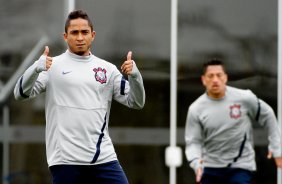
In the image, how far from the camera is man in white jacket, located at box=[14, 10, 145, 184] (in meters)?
6.25

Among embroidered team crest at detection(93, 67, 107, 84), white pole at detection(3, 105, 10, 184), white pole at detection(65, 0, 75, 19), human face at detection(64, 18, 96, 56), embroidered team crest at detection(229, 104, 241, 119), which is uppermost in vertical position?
white pole at detection(65, 0, 75, 19)

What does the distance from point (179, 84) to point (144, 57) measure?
535 millimetres

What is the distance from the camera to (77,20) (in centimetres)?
631

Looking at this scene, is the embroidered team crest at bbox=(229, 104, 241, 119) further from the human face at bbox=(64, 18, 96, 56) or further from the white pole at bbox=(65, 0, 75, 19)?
the white pole at bbox=(65, 0, 75, 19)

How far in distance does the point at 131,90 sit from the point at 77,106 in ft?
1.27

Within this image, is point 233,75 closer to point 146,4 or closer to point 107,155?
point 146,4

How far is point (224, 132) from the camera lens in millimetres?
8578

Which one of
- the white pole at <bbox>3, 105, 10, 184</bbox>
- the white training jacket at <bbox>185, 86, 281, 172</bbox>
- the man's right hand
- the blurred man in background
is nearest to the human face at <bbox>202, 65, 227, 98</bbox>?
the blurred man in background

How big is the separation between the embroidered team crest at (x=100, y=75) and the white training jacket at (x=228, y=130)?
7.65 feet

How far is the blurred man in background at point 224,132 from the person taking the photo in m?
8.53

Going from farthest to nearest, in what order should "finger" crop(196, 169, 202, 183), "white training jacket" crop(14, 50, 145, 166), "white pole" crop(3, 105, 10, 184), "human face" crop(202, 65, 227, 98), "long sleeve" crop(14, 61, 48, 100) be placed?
"white pole" crop(3, 105, 10, 184)
"human face" crop(202, 65, 227, 98)
"finger" crop(196, 169, 202, 183)
"white training jacket" crop(14, 50, 145, 166)
"long sleeve" crop(14, 61, 48, 100)

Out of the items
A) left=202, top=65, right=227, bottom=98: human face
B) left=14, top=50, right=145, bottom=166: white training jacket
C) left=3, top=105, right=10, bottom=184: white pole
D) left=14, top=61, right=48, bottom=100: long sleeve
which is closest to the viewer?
left=14, top=61, right=48, bottom=100: long sleeve

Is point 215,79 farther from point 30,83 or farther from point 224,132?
point 30,83

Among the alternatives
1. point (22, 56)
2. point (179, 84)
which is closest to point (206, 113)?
point (179, 84)
